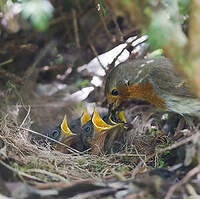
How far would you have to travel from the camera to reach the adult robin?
11.5 feet

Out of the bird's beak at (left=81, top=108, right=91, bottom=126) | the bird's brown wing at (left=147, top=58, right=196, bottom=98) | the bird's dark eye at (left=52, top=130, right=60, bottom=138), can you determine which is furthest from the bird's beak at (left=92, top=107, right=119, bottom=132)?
the bird's brown wing at (left=147, top=58, right=196, bottom=98)

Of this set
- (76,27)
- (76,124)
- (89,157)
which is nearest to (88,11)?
(76,27)

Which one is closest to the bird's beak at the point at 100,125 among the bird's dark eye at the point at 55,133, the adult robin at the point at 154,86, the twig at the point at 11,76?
the adult robin at the point at 154,86

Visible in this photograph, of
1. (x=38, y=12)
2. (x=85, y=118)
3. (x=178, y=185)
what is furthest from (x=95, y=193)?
(x=85, y=118)

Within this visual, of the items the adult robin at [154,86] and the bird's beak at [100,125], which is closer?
the adult robin at [154,86]

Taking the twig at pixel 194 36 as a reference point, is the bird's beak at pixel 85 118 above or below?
below

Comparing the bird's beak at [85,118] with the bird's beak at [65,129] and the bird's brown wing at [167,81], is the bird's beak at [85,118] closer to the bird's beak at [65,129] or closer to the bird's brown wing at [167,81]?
the bird's beak at [65,129]

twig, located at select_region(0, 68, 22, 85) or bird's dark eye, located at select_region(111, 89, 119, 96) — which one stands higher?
twig, located at select_region(0, 68, 22, 85)

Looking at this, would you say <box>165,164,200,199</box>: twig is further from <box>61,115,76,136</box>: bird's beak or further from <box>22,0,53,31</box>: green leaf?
<box>61,115,76,136</box>: bird's beak

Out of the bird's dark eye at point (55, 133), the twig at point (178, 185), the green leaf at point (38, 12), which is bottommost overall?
the twig at point (178, 185)

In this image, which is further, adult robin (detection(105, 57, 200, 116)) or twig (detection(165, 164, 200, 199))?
adult robin (detection(105, 57, 200, 116))

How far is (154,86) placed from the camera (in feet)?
12.0

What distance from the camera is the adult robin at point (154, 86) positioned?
11.5 feet

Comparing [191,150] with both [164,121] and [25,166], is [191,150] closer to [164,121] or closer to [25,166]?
[25,166]
